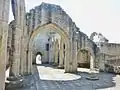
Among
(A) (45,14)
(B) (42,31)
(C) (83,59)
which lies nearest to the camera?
(A) (45,14)

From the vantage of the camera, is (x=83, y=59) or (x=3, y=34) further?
(x=83, y=59)

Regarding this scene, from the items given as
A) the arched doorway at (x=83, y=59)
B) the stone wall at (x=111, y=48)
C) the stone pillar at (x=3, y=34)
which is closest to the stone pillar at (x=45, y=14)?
the arched doorway at (x=83, y=59)

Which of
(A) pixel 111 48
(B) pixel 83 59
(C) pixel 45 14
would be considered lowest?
(B) pixel 83 59

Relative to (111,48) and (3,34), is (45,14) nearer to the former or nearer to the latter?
(3,34)

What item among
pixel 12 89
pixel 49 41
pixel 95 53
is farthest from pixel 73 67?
pixel 49 41

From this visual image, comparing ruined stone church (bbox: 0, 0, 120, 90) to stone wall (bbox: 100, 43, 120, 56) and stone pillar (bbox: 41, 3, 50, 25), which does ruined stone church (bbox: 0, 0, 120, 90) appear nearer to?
stone pillar (bbox: 41, 3, 50, 25)

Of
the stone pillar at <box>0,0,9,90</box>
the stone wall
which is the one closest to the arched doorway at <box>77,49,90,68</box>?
the stone wall

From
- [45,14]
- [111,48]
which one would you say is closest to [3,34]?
[45,14]

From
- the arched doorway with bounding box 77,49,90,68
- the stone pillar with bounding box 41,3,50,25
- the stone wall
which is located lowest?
the arched doorway with bounding box 77,49,90,68

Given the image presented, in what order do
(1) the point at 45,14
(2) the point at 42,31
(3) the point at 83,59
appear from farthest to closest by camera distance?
(3) the point at 83,59
(2) the point at 42,31
(1) the point at 45,14

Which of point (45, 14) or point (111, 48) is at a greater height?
point (45, 14)

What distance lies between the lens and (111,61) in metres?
26.6

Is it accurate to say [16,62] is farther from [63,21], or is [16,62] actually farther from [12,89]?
[63,21]

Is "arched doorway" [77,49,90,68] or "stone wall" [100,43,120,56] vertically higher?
"stone wall" [100,43,120,56]
